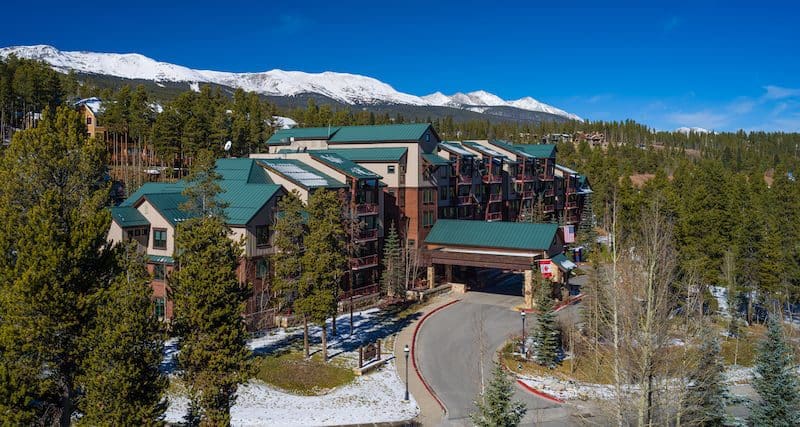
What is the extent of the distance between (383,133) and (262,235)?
23812 millimetres

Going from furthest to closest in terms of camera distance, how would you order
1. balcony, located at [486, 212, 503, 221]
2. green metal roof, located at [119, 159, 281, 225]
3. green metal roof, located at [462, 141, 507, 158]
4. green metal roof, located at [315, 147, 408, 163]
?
green metal roof, located at [462, 141, 507, 158], balcony, located at [486, 212, 503, 221], green metal roof, located at [315, 147, 408, 163], green metal roof, located at [119, 159, 281, 225]

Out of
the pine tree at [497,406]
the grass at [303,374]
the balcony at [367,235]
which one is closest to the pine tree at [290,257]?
the grass at [303,374]

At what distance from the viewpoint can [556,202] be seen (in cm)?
8300

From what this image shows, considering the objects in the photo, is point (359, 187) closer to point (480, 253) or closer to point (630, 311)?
point (480, 253)

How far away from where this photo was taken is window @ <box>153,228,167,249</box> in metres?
39.6

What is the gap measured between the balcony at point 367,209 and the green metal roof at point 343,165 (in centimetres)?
231

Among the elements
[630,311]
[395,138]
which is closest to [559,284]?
[395,138]

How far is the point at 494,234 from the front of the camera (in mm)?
53000

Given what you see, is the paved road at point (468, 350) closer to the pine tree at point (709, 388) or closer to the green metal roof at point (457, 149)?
the pine tree at point (709, 388)

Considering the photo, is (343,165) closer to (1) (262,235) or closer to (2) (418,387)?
(1) (262,235)

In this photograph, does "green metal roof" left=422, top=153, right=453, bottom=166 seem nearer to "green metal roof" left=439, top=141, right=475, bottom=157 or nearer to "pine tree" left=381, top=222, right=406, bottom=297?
"green metal roof" left=439, top=141, right=475, bottom=157

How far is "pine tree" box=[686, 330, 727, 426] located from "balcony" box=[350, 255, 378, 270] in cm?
2793

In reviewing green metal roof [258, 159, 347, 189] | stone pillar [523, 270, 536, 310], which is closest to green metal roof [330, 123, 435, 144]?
green metal roof [258, 159, 347, 189]

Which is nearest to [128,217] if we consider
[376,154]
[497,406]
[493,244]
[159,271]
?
[159,271]
